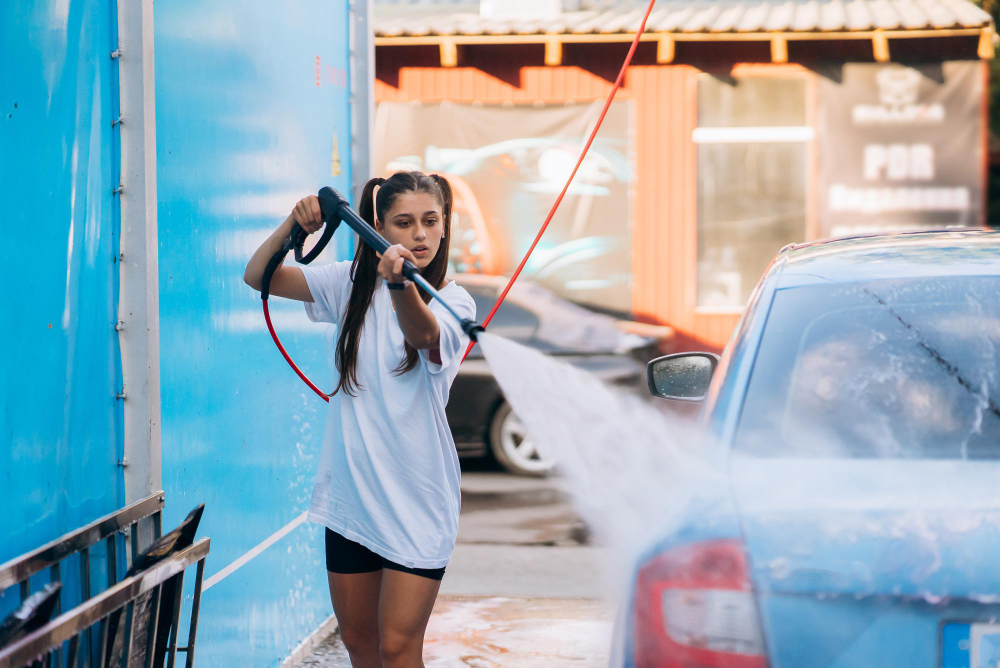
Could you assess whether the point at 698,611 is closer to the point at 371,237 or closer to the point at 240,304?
the point at 371,237

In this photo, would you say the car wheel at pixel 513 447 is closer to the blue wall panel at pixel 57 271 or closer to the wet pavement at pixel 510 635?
the wet pavement at pixel 510 635

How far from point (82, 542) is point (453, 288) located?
1.12 meters

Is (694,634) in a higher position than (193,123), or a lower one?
lower

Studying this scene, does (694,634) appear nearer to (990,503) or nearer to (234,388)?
(990,503)

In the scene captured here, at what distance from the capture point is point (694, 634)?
2.01m

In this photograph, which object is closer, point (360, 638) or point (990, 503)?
point (990, 503)

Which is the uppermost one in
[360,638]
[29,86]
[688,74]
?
[688,74]

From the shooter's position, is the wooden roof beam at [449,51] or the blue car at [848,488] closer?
the blue car at [848,488]

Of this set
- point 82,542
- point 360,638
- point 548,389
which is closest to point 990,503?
point 548,389

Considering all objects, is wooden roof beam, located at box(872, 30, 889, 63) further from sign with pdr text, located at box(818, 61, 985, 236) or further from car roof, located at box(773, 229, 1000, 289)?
car roof, located at box(773, 229, 1000, 289)

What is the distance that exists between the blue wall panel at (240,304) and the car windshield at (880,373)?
5.64ft

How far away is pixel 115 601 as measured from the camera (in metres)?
2.35

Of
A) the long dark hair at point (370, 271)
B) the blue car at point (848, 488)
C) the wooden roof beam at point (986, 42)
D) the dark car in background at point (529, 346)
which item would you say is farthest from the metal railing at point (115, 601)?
the wooden roof beam at point (986, 42)

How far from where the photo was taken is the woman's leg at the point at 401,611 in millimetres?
2902
